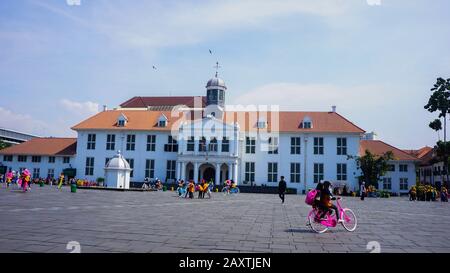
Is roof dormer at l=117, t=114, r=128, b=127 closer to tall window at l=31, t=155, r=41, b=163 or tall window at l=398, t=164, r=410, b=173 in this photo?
tall window at l=31, t=155, r=41, b=163

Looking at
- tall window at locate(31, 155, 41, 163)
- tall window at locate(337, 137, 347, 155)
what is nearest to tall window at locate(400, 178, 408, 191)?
tall window at locate(337, 137, 347, 155)

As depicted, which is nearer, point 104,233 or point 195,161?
point 104,233

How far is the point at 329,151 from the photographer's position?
50.3 m

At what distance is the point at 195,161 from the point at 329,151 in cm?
1755

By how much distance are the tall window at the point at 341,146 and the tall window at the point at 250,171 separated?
37.3ft

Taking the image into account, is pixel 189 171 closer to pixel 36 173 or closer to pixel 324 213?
pixel 36 173

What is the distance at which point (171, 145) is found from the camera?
53250mm

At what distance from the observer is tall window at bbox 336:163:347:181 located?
4956 centimetres

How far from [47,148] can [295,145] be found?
3686cm

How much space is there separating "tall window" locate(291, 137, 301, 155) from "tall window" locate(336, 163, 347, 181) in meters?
5.55

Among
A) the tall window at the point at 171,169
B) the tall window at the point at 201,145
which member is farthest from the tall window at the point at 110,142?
the tall window at the point at 201,145

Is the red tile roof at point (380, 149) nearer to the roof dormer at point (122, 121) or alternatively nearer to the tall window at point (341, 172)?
the tall window at point (341, 172)
